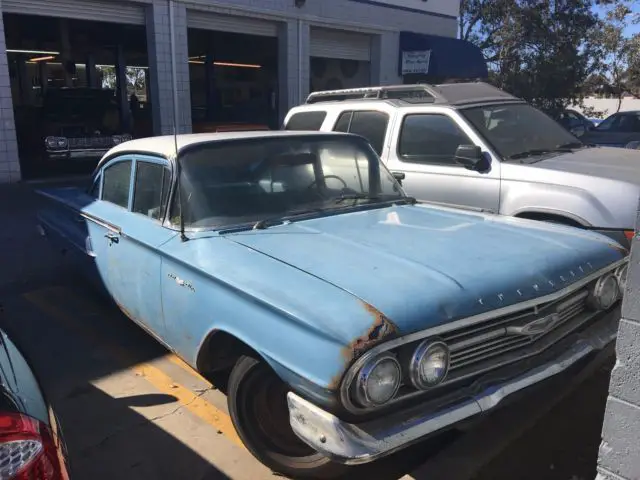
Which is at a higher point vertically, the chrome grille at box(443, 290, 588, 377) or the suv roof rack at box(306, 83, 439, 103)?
the suv roof rack at box(306, 83, 439, 103)

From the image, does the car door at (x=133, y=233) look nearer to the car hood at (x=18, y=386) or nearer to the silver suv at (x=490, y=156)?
the car hood at (x=18, y=386)

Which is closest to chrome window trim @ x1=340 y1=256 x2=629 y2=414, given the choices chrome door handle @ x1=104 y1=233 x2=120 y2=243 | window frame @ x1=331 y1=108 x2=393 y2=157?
chrome door handle @ x1=104 y1=233 x2=120 y2=243

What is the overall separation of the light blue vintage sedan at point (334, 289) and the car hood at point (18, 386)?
34.9 inches

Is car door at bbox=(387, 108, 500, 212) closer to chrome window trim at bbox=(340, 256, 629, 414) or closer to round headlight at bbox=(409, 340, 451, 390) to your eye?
chrome window trim at bbox=(340, 256, 629, 414)

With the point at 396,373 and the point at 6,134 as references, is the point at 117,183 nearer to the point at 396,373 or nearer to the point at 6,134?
the point at 396,373

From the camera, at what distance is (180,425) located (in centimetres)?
348

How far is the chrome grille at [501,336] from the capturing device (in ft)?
8.42

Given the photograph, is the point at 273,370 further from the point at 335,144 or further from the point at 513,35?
the point at 513,35

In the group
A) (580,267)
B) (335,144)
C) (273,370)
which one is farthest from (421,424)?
(335,144)

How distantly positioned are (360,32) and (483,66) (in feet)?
17.1

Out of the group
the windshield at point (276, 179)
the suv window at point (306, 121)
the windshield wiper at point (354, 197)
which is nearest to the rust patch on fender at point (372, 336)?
the windshield at point (276, 179)

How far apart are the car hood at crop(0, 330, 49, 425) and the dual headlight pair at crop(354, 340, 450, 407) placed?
3.82 ft

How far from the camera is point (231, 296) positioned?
2.79m

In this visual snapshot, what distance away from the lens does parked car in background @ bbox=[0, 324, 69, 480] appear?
172 centimetres
